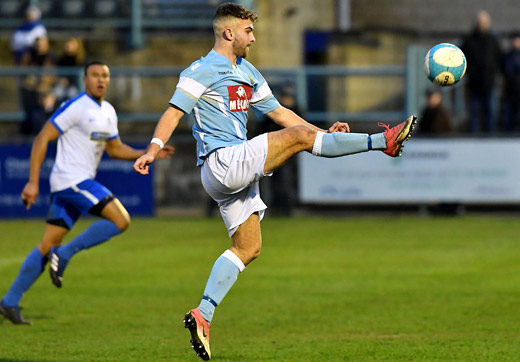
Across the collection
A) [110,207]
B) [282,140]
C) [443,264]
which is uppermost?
[282,140]

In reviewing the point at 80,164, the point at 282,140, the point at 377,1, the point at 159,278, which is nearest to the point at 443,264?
the point at 159,278

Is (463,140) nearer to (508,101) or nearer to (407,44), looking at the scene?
(508,101)

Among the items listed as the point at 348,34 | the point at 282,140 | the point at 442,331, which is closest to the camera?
the point at 282,140

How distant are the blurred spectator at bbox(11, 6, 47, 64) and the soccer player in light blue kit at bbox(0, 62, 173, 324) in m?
11.8

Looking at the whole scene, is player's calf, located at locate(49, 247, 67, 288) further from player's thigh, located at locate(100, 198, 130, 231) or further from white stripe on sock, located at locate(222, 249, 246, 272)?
white stripe on sock, located at locate(222, 249, 246, 272)

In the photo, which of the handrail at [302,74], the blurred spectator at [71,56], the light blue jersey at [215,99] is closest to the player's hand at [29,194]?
the light blue jersey at [215,99]

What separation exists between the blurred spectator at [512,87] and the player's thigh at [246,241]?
43.4 feet

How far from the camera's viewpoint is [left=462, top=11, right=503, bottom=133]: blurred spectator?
1897cm

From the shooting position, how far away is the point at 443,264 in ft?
41.6

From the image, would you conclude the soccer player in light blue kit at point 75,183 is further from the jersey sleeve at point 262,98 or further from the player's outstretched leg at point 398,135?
the player's outstretched leg at point 398,135

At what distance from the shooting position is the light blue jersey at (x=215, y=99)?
6.88 m

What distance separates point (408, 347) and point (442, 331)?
31.0 inches

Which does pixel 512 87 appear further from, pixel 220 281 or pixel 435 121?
pixel 220 281

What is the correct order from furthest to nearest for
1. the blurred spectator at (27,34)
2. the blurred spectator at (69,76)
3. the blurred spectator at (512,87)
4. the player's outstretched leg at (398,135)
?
the blurred spectator at (27,34) → the blurred spectator at (69,76) → the blurred spectator at (512,87) → the player's outstretched leg at (398,135)
